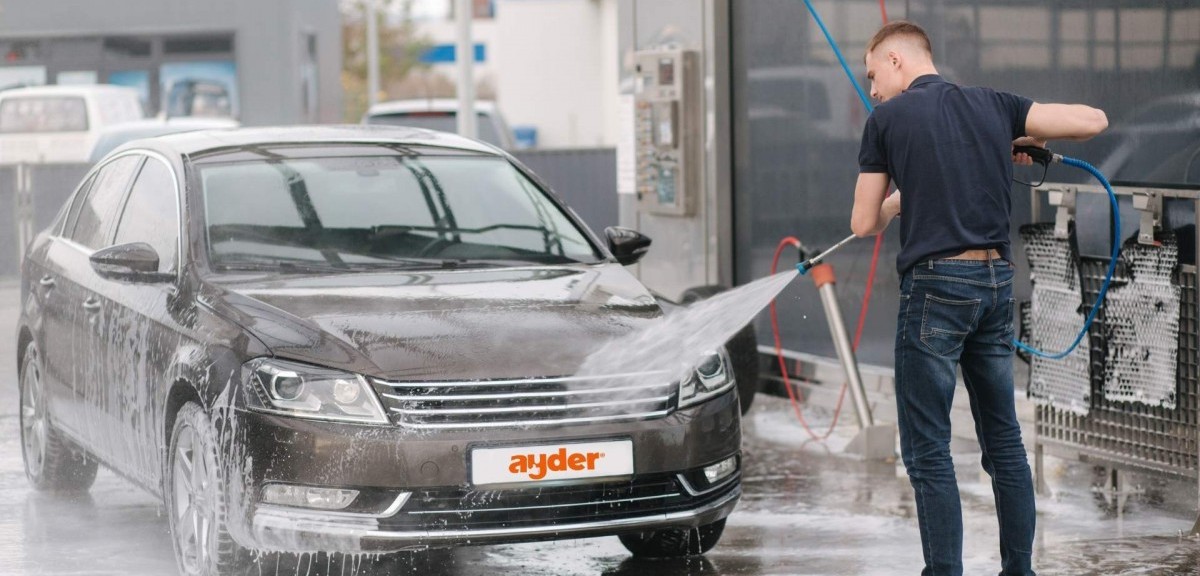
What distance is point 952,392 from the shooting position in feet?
18.4

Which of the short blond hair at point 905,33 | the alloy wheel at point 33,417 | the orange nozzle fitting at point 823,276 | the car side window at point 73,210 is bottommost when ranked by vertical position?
the alloy wheel at point 33,417

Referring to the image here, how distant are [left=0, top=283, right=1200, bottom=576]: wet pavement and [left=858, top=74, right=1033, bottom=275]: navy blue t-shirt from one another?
1.49 metres

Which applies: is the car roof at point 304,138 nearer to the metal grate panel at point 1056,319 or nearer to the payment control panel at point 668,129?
the metal grate panel at point 1056,319

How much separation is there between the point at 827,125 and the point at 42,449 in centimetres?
446

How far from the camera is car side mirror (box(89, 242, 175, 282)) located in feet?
21.4

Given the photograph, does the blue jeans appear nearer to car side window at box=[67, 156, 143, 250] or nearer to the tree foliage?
car side window at box=[67, 156, 143, 250]

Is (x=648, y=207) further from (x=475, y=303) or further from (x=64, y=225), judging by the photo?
(x=475, y=303)

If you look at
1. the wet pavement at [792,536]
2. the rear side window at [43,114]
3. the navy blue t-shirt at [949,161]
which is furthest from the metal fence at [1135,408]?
the rear side window at [43,114]

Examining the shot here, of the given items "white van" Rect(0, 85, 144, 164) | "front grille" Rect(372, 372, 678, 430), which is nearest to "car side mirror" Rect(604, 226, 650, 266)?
"front grille" Rect(372, 372, 678, 430)

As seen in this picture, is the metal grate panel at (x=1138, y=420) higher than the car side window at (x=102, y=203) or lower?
lower

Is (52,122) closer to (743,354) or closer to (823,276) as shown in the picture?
(743,354)

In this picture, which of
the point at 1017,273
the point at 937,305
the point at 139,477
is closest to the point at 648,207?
the point at 1017,273

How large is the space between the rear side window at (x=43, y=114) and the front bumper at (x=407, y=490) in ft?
64.0

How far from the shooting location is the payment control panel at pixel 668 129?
1125 cm
